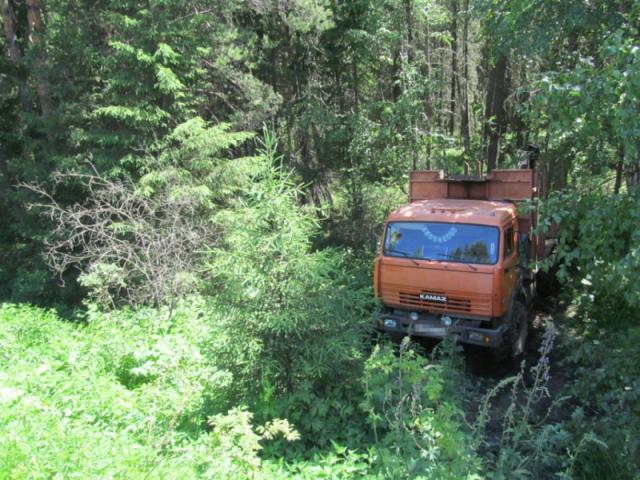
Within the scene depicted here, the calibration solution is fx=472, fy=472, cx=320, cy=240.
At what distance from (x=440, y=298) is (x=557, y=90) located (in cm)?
348

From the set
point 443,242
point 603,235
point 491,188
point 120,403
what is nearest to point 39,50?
point 120,403

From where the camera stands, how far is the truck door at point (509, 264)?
708 cm

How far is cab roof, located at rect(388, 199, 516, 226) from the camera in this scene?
725 cm

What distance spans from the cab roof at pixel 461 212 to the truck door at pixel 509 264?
0.25m

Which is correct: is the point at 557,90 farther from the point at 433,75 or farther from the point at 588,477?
the point at 433,75

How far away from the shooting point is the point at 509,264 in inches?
286

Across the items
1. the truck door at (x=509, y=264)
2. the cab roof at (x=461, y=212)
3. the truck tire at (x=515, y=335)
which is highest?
the cab roof at (x=461, y=212)

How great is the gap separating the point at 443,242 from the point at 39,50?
1066 cm

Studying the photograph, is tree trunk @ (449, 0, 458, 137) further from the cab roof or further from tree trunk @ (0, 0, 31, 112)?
tree trunk @ (0, 0, 31, 112)

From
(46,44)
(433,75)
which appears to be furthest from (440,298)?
(46,44)

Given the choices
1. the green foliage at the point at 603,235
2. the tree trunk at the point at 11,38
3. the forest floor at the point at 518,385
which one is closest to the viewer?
the green foliage at the point at 603,235

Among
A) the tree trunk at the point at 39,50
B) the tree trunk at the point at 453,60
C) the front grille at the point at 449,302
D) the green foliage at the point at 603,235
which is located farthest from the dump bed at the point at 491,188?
the tree trunk at the point at 39,50

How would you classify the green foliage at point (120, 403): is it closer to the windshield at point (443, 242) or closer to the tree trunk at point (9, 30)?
the windshield at point (443, 242)

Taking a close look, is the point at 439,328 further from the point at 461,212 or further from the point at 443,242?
the point at 461,212
